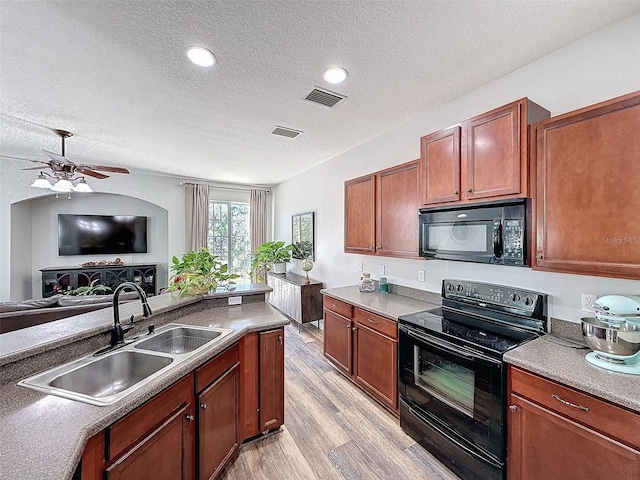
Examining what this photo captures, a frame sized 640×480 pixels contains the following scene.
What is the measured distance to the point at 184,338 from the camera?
1967 millimetres

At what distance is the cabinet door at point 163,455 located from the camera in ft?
3.57

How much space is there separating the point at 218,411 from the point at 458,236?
80.4 inches

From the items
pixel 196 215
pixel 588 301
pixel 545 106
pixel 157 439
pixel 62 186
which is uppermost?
pixel 545 106

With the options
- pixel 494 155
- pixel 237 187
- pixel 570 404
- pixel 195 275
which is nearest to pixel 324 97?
pixel 494 155

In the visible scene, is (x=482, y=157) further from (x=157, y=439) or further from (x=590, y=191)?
(x=157, y=439)

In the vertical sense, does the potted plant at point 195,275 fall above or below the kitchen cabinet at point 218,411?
above

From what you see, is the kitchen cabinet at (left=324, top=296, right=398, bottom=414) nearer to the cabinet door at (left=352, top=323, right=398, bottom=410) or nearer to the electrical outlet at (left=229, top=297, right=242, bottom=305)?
the cabinet door at (left=352, top=323, right=398, bottom=410)

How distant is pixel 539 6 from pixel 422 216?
1.40 metres

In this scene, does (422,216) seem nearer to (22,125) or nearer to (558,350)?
(558,350)

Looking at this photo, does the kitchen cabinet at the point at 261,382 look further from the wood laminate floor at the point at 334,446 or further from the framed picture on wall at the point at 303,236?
the framed picture on wall at the point at 303,236

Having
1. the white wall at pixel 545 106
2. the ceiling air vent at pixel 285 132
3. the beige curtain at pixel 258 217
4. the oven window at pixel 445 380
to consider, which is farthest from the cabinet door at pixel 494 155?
the beige curtain at pixel 258 217

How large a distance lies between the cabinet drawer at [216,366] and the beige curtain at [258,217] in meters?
4.81

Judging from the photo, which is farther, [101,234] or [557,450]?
[101,234]

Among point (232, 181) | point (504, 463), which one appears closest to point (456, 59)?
point (504, 463)
